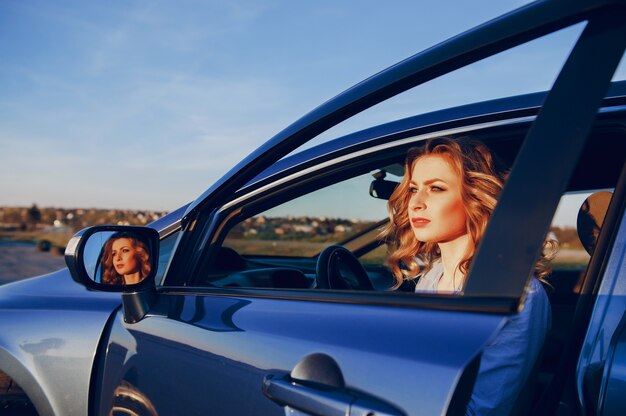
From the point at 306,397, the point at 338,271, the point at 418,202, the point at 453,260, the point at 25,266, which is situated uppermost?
the point at 418,202

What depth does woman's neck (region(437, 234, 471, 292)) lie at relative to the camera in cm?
165

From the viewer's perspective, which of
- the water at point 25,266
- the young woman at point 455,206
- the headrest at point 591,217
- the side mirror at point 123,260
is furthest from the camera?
the water at point 25,266

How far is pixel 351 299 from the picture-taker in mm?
1317

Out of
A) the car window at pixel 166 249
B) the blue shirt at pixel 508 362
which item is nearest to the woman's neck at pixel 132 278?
the car window at pixel 166 249

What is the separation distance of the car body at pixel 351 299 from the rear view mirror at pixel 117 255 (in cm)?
2

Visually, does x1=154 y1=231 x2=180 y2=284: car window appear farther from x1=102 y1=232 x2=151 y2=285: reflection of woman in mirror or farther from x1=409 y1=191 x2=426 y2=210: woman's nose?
x1=409 y1=191 x2=426 y2=210: woman's nose

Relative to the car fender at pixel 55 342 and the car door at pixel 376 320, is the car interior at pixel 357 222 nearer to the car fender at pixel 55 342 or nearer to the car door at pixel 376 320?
the car door at pixel 376 320

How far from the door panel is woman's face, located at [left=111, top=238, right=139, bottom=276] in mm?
138

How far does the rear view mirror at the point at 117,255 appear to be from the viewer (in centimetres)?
176

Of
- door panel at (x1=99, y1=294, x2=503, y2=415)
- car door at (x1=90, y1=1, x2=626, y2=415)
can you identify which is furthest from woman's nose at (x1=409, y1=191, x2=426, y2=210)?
door panel at (x1=99, y1=294, x2=503, y2=415)

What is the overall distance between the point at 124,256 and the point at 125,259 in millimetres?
11

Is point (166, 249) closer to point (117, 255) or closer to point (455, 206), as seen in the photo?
point (117, 255)

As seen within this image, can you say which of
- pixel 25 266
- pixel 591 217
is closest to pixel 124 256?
pixel 591 217

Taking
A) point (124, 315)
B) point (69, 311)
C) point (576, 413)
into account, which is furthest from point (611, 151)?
point (69, 311)
